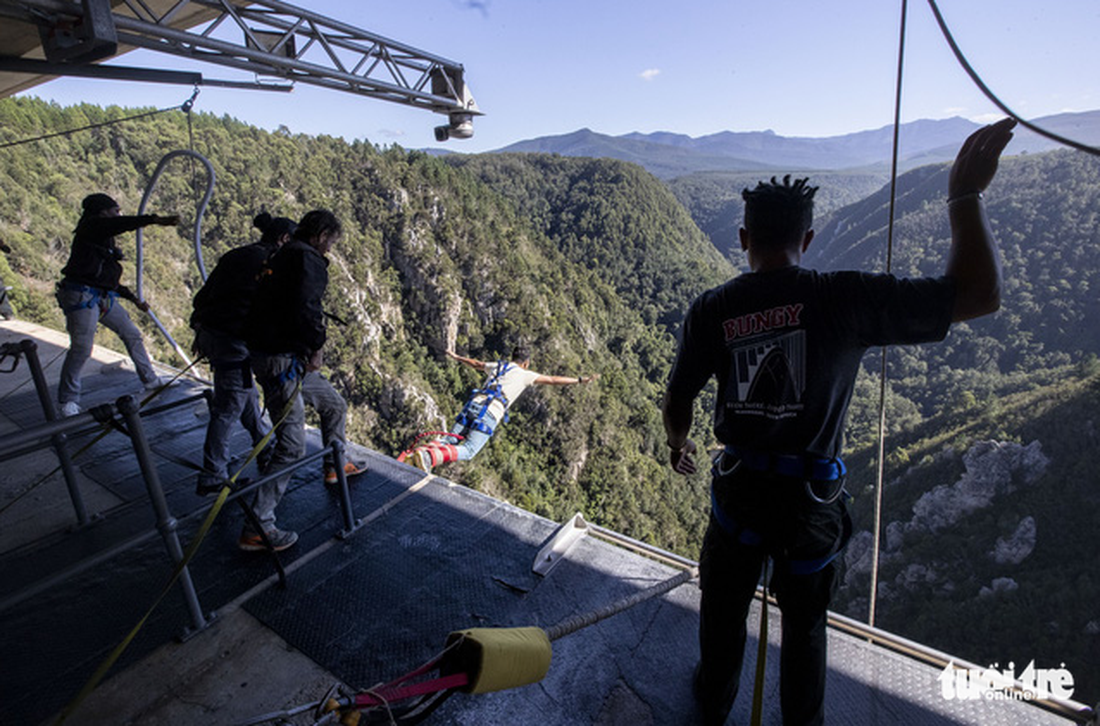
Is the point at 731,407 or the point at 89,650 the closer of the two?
the point at 731,407

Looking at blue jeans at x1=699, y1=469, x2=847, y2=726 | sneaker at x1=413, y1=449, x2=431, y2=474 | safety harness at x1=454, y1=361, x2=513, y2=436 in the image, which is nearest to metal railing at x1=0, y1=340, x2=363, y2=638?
blue jeans at x1=699, y1=469, x2=847, y2=726

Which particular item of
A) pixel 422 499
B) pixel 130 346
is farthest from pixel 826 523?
pixel 130 346

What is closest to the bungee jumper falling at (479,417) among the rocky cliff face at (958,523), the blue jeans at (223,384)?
the blue jeans at (223,384)

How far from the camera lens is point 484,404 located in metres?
7.46

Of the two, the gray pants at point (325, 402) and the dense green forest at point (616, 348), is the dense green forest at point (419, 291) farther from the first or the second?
the gray pants at point (325, 402)

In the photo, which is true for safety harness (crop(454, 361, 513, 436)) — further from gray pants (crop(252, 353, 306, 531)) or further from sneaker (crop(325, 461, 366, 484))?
gray pants (crop(252, 353, 306, 531))

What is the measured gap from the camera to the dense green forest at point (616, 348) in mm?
39000

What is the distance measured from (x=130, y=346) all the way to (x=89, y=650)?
348 centimetres

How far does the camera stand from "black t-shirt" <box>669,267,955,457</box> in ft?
4.59

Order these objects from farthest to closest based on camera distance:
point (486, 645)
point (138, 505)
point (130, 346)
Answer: point (130, 346) < point (138, 505) < point (486, 645)

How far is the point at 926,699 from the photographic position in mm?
2188

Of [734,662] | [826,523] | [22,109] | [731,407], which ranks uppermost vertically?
[22,109]

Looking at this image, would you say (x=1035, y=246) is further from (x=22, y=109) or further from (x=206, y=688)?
(x=22, y=109)

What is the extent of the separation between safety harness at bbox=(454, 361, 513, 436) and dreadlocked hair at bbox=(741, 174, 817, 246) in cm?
583
